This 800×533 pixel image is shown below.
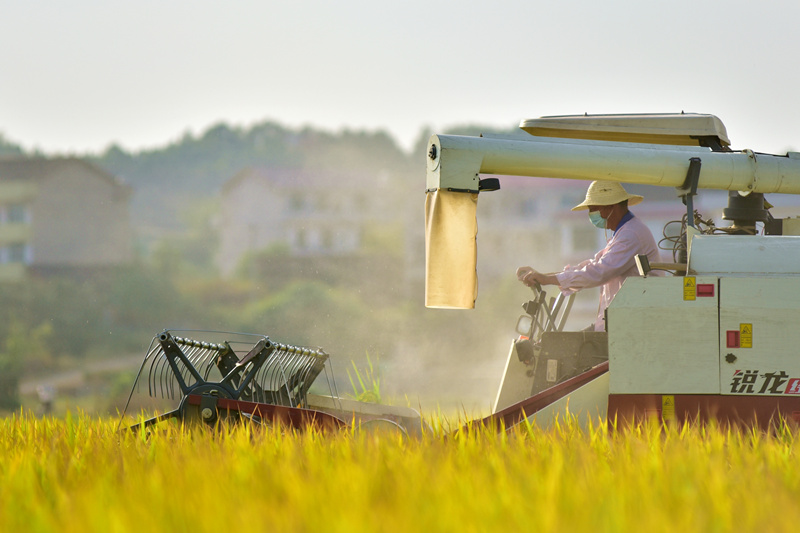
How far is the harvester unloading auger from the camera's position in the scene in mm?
6414

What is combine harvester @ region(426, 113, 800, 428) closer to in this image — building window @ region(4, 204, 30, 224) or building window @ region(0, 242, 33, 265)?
building window @ region(0, 242, 33, 265)

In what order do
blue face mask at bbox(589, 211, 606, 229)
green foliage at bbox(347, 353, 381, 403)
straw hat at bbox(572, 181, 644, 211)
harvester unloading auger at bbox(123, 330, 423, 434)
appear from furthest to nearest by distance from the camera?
green foliage at bbox(347, 353, 381, 403), blue face mask at bbox(589, 211, 606, 229), straw hat at bbox(572, 181, 644, 211), harvester unloading auger at bbox(123, 330, 423, 434)

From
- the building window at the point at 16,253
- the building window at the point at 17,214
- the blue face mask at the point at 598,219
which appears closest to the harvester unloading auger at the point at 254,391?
the blue face mask at the point at 598,219

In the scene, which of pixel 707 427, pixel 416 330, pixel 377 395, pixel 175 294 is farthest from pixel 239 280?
pixel 707 427

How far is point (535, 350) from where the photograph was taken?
7.08 m

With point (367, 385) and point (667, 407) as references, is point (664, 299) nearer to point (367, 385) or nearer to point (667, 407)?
point (667, 407)

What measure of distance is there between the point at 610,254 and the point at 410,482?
2979 millimetres

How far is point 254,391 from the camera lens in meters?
7.14

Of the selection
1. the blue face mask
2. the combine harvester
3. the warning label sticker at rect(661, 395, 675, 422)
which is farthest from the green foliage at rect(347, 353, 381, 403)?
the warning label sticker at rect(661, 395, 675, 422)

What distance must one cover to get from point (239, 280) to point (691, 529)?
65.0m

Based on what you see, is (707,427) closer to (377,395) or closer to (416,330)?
(377,395)

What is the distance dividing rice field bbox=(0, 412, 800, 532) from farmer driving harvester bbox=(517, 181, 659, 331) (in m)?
1.14

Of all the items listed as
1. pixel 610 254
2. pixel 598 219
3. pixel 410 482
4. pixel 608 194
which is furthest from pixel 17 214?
pixel 410 482

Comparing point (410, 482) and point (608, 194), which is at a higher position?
point (608, 194)
